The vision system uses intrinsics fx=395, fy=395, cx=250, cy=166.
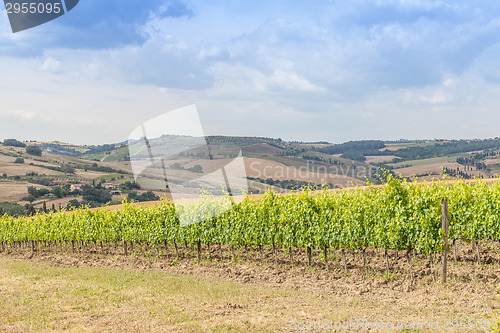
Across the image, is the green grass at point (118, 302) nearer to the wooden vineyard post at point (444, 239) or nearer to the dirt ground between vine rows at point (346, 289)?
the dirt ground between vine rows at point (346, 289)

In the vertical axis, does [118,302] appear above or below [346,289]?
above

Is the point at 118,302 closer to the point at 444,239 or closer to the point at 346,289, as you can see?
the point at 346,289

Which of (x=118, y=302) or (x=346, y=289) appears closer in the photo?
(x=118, y=302)

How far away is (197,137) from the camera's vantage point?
1278 cm

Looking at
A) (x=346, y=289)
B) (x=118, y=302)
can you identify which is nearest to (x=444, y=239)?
(x=346, y=289)

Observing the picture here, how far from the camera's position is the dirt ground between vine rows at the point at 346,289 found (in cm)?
1077

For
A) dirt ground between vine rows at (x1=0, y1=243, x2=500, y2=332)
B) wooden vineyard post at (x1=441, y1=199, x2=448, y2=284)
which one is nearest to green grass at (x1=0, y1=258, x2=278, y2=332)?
dirt ground between vine rows at (x1=0, y1=243, x2=500, y2=332)

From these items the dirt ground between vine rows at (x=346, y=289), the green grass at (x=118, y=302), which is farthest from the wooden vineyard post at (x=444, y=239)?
the green grass at (x=118, y=302)

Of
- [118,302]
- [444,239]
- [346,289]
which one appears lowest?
[346,289]

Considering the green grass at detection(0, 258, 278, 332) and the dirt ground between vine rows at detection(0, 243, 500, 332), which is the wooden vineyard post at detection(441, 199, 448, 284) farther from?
the green grass at detection(0, 258, 278, 332)

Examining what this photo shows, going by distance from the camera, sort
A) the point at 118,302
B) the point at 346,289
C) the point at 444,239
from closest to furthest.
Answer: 1. the point at 444,239
2. the point at 118,302
3. the point at 346,289

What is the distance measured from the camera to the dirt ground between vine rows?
1077 cm

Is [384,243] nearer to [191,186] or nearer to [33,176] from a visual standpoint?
[191,186]

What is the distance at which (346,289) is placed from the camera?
47.1 feet
